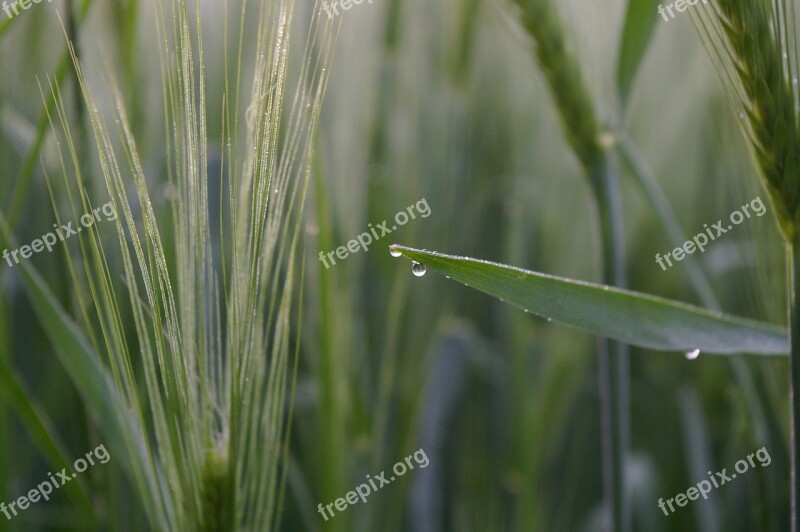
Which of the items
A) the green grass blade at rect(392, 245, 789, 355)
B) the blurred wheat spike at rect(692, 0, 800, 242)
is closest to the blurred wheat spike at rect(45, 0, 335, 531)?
the green grass blade at rect(392, 245, 789, 355)

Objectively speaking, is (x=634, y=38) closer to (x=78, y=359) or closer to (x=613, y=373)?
(x=613, y=373)

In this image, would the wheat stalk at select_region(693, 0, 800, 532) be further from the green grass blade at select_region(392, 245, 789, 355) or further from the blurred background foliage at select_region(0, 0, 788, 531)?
the blurred background foliage at select_region(0, 0, 788, 531)

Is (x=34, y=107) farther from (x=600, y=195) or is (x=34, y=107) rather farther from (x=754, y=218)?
(x=754, y=218)


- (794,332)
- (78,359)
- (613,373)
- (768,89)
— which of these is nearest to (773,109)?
(768,89)

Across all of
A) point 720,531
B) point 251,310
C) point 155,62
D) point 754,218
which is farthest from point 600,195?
point 155,62

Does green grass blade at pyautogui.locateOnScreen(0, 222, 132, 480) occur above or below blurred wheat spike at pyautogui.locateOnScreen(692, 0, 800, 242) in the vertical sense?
above
